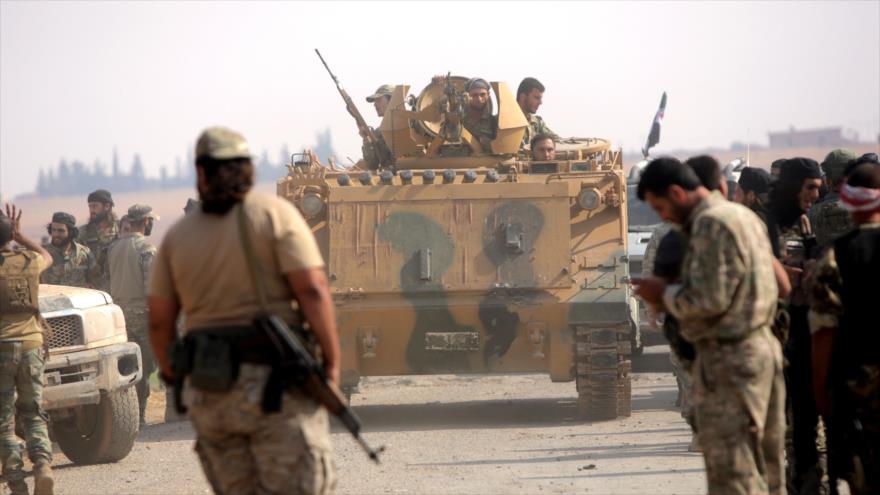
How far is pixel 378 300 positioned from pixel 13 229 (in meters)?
4.57

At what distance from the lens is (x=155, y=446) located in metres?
13.4

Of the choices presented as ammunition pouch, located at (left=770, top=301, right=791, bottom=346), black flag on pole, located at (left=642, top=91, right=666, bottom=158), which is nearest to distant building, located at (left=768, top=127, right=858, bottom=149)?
black flag on pole, located at (left=642, top=91, right=666, bottom=158)

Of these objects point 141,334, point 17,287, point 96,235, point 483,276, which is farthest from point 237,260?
point 96,235

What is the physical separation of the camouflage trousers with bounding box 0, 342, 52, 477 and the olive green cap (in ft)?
16.2

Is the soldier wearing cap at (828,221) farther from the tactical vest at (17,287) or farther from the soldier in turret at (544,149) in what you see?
the soldier in turret at (544,149)

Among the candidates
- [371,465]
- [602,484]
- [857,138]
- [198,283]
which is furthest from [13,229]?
[857,138]

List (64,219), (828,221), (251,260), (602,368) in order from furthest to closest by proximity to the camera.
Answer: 1. (64,219)
2. (602,368)
3. (828,221)
4. (251,260)

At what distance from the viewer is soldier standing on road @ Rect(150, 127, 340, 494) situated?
568cm

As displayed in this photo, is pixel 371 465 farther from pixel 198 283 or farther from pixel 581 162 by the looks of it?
pixel 198 283

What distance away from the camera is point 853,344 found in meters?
6.91

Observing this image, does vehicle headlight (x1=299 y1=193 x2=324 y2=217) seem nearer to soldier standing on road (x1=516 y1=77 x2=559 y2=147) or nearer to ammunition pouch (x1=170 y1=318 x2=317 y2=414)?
soldier standing on road (x1=516 y1=77 x2=559 y2=147)

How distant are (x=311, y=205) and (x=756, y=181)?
5926mm

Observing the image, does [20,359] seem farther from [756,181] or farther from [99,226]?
[99,226]

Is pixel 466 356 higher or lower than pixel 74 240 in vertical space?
lower
